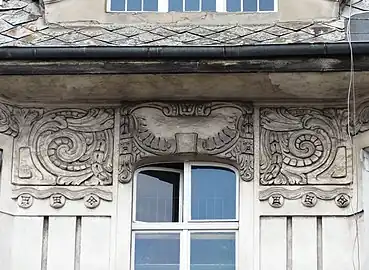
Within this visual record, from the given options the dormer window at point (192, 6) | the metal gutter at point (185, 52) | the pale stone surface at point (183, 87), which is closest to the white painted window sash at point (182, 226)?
the pale stone surface at point (183, 87)

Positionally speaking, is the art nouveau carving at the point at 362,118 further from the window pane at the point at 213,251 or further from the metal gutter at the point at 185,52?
the window pane at the point at 213,251

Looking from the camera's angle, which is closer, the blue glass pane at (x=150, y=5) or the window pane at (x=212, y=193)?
the window pane at (x=212, y=193)

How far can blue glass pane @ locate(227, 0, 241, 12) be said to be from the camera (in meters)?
11.0

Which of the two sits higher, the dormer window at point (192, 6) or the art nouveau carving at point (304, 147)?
the dormer window at point (192, 6)

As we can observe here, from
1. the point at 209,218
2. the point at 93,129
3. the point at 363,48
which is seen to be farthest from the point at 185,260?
the point at 363,48

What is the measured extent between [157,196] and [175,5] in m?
1.89

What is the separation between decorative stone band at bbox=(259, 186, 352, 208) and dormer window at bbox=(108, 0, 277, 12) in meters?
1.85

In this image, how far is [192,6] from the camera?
11.1m

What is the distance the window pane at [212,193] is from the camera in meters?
10.6

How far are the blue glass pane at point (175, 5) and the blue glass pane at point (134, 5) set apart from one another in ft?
0.97

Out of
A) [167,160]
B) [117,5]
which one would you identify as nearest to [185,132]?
[167,160]

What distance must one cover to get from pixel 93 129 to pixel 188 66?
1.21 metres

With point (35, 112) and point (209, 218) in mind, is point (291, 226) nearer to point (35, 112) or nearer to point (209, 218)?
point (209, 218)

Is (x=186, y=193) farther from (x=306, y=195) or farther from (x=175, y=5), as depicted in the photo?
(x=175, y=5)
